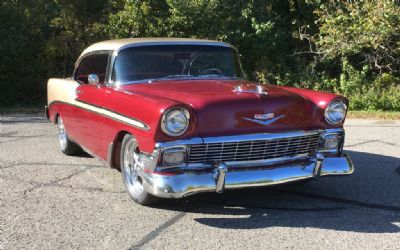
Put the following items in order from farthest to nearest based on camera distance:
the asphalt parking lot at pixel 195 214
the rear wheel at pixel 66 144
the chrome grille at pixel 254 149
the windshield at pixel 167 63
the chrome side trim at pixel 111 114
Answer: the rear wheel at pixel 66 144 < the windshield at pixel 167 63 < the chrome side trim at pixel 111 114 < the chrome grille at pixel 254 149 < the asphalt parking lot at pixel 195 214

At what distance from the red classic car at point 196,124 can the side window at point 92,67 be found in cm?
5

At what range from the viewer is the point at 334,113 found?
199 inches

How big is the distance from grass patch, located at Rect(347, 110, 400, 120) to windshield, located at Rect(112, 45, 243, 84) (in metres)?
6.75

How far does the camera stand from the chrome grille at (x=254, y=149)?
14.5 ft

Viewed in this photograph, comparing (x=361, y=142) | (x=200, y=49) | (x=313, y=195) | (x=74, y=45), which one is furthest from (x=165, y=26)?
(x=313, y=195)

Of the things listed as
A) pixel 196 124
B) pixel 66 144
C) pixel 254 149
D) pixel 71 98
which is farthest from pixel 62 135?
pixel 254 149

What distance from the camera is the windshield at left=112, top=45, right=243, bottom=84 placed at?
5.56 m

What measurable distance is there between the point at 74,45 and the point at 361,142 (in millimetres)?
10017

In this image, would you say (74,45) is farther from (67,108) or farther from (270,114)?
(270,114)

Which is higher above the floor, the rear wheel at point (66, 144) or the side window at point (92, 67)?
the side window at point (92, 67)

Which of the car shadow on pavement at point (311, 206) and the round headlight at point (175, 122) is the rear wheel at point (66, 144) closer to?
the car shadow on pavement at point (311, 206)

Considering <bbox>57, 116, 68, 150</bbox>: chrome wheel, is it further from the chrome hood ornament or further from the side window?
the chrome hood ornament

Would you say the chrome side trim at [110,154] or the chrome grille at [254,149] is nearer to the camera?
the chrome grille at [254,149]

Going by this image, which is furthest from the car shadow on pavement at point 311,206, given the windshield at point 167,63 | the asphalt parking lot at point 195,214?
the windshield at point 167,63
